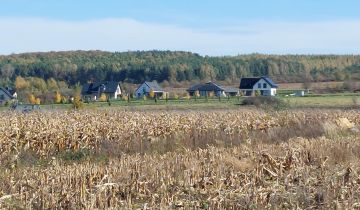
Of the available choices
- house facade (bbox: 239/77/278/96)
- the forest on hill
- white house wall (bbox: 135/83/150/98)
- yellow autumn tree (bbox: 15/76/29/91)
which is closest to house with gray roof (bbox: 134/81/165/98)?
white house wall (bbox: 135/83/150/98)

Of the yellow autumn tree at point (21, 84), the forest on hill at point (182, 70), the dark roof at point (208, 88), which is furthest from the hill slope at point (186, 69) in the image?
the dark roof at point (208, 88)

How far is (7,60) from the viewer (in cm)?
16662

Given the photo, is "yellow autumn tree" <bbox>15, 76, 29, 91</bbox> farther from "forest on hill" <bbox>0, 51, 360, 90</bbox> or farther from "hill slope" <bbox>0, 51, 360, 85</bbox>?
"hill slope" <bbox>0, 51, 360, 85</bbox>

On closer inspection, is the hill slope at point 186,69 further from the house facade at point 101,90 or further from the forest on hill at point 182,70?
the house facade at point 101,90

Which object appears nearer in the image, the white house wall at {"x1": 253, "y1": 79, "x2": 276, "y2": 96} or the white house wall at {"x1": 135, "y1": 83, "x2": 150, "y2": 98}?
the white house wall at {"x1": 253, "y1": 79, "x2": 276, "y2": 96}

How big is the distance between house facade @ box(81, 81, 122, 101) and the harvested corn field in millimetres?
73895

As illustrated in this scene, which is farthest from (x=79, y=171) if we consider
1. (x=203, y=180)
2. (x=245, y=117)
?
(x=245, y=117)

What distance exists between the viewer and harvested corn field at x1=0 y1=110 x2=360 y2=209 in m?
11.4

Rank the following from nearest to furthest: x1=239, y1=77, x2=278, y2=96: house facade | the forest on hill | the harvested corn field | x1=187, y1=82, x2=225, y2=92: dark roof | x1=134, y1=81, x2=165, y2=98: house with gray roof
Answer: the harvested corn field, x1=239, y1=77, x2=278, y2=96: house facade, x1=187, y1=82, x2=225, y2=92: dark roof, x1=134, y1=81, x2=165, y2=98: house with gray roof, the forest on hill

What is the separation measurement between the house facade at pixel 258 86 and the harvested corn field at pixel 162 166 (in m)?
69.6

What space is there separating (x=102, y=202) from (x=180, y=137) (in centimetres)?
1500

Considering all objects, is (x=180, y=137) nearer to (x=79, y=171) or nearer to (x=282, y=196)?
(x=79, y=171)

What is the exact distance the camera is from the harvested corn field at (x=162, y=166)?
11445mm

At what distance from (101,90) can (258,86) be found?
23604 mm
